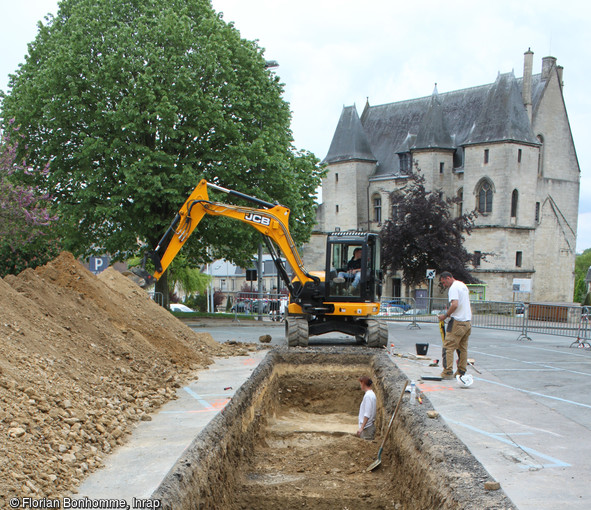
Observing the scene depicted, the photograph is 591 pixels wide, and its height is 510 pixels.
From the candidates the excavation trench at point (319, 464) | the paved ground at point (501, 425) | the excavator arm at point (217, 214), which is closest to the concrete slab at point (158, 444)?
the paved ground at point (501, 425)

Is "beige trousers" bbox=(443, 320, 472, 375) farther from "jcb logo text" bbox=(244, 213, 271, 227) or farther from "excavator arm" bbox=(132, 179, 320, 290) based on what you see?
"jcb logo text" bbox=(244, 213, 271, 227)

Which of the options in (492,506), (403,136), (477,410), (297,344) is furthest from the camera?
(403,136)

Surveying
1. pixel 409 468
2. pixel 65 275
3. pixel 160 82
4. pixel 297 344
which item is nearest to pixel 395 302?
pixel 160 82

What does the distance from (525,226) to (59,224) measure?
40.8 meters

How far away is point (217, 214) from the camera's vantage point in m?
16.2

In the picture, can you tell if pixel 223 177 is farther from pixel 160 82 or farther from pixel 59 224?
pixel 59 224

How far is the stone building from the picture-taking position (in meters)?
53.5

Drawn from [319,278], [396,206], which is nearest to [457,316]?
[319,278]

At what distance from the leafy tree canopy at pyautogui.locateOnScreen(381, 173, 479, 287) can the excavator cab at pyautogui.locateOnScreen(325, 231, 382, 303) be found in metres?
27.2

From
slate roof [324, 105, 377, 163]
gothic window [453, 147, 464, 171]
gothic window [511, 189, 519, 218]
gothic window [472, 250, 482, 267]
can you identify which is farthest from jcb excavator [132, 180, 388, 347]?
slate roof [324, 105, 377, 163]

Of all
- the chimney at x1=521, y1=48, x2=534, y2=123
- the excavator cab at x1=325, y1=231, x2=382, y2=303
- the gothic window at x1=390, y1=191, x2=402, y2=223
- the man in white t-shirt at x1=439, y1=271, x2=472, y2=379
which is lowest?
the man in white t-shirt at x1=439, y1=271, x2=472, y2=379

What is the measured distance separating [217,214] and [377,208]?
158 feet

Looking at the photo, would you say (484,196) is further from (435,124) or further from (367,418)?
(367,418)

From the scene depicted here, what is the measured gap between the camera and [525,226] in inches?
2112
